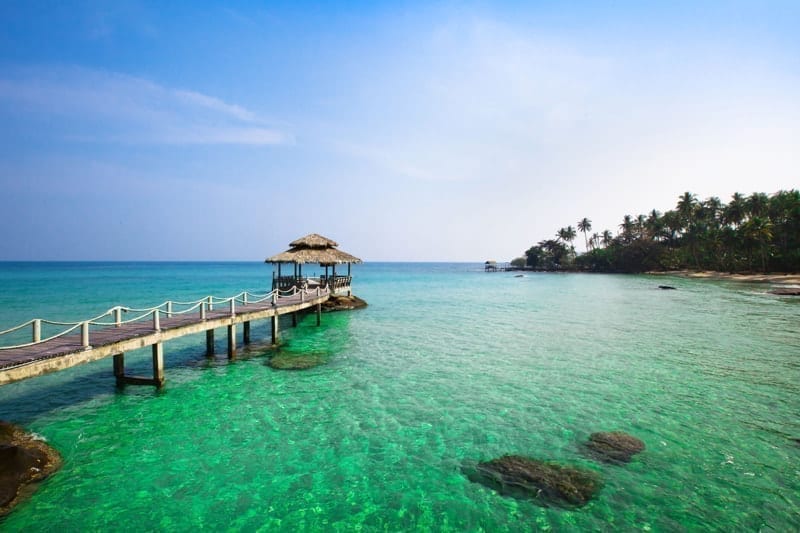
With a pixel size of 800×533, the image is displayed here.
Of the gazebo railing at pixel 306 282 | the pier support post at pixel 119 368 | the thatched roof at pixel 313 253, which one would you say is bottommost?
the pier support post at pixel 119 368

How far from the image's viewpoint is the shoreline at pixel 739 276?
5619cm

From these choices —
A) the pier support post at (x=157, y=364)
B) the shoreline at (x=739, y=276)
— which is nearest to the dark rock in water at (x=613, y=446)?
the pier support post at (x=157, y=364)

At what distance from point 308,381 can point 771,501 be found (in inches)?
461

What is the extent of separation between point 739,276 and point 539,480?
256 feet

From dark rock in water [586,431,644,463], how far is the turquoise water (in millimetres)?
276

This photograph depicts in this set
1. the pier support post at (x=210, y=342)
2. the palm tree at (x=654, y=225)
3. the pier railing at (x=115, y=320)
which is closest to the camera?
the pier railing at (x=115, y=320)

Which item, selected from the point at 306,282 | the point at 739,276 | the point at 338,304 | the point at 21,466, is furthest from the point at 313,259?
the point at 739,276

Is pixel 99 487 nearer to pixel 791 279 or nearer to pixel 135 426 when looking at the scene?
pixel 135 426

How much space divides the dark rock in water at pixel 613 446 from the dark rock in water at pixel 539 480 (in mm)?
918

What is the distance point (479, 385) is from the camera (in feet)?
43.2

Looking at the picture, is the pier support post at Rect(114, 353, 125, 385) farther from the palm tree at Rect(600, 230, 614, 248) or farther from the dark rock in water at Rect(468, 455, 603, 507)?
the palm tree at Rect(600, 230, 614, 248)

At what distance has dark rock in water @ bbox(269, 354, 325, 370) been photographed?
1575 cm

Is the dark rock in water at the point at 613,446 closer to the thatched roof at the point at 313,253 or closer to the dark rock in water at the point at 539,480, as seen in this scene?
the dark rock in water at the point at 539,480

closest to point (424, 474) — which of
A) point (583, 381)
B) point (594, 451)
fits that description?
point (594, 451)
